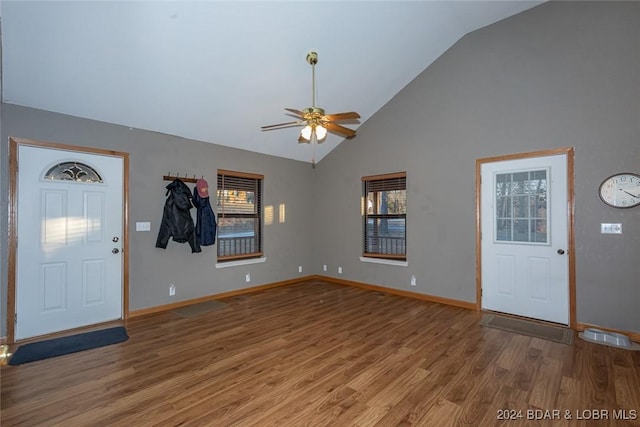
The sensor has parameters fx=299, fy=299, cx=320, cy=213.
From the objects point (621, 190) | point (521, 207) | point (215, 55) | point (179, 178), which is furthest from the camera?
point (179, 178)

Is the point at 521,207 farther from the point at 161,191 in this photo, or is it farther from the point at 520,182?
the point at 161,191

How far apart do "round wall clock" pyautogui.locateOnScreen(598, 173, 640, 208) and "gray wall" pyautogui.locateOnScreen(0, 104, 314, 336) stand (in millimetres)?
4667

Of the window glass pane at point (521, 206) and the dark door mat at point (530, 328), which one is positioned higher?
the window glass pane at point (521, 206)

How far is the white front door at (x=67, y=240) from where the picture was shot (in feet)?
10.9

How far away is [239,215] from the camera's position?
17.4 ft

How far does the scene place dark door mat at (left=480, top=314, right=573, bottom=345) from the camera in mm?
3306

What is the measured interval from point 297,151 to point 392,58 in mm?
2345

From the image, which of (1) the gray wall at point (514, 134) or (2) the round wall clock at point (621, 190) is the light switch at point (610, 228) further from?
(2) the round wall clock at point (621, 190)

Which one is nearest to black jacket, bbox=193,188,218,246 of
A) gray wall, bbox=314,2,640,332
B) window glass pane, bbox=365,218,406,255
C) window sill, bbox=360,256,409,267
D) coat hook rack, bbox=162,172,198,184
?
coat hook rack, bbox=162,172,198,184

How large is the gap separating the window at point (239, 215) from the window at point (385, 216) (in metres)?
2.03

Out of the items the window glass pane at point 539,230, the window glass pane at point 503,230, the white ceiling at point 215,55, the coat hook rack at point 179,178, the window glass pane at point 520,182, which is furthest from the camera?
the coat hook rack at point 179,178

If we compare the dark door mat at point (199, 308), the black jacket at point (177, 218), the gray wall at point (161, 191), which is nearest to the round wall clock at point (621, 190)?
the gray wall at point (161, 191)

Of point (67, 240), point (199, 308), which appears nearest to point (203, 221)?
Result: point (199, 308)

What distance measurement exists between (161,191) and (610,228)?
5654 millimetres
